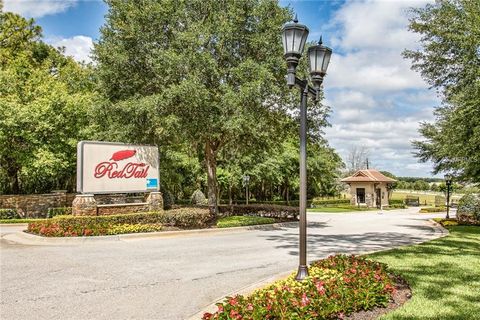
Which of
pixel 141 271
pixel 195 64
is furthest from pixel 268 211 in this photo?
pixel 141 271

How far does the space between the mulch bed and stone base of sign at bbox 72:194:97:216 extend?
499 inches

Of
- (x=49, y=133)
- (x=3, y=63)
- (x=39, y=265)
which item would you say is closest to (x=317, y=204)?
(x=49, y=133)

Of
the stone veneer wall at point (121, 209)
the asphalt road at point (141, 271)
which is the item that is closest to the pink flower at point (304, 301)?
the asphalt road at point (141, 271)

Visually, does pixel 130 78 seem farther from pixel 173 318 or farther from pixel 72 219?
pixel 173 318

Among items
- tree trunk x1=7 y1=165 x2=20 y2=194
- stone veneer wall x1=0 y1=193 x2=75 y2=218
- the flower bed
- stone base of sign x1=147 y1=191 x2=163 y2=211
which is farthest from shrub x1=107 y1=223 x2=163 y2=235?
tree trunk x1=7 y1=165 x2=20 y2=194

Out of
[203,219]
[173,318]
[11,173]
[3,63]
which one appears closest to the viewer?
[173,318]

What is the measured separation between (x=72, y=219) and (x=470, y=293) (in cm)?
1356

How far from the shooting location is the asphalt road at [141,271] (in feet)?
21.8

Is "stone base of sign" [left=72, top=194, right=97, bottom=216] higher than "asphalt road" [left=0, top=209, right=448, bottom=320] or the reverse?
higher

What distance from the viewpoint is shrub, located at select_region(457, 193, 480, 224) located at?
24.8 m

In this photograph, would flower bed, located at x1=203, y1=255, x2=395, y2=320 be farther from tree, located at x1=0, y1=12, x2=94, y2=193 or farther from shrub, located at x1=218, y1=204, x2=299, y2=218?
tree, located at x1=0, y1=12, x2=94, y2=193

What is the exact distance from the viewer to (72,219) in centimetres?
1553

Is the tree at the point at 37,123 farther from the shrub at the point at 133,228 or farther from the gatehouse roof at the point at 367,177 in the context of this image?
the gatehouse roof at the point at 367,177

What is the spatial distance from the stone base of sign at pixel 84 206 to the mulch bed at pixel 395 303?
1267 cm
